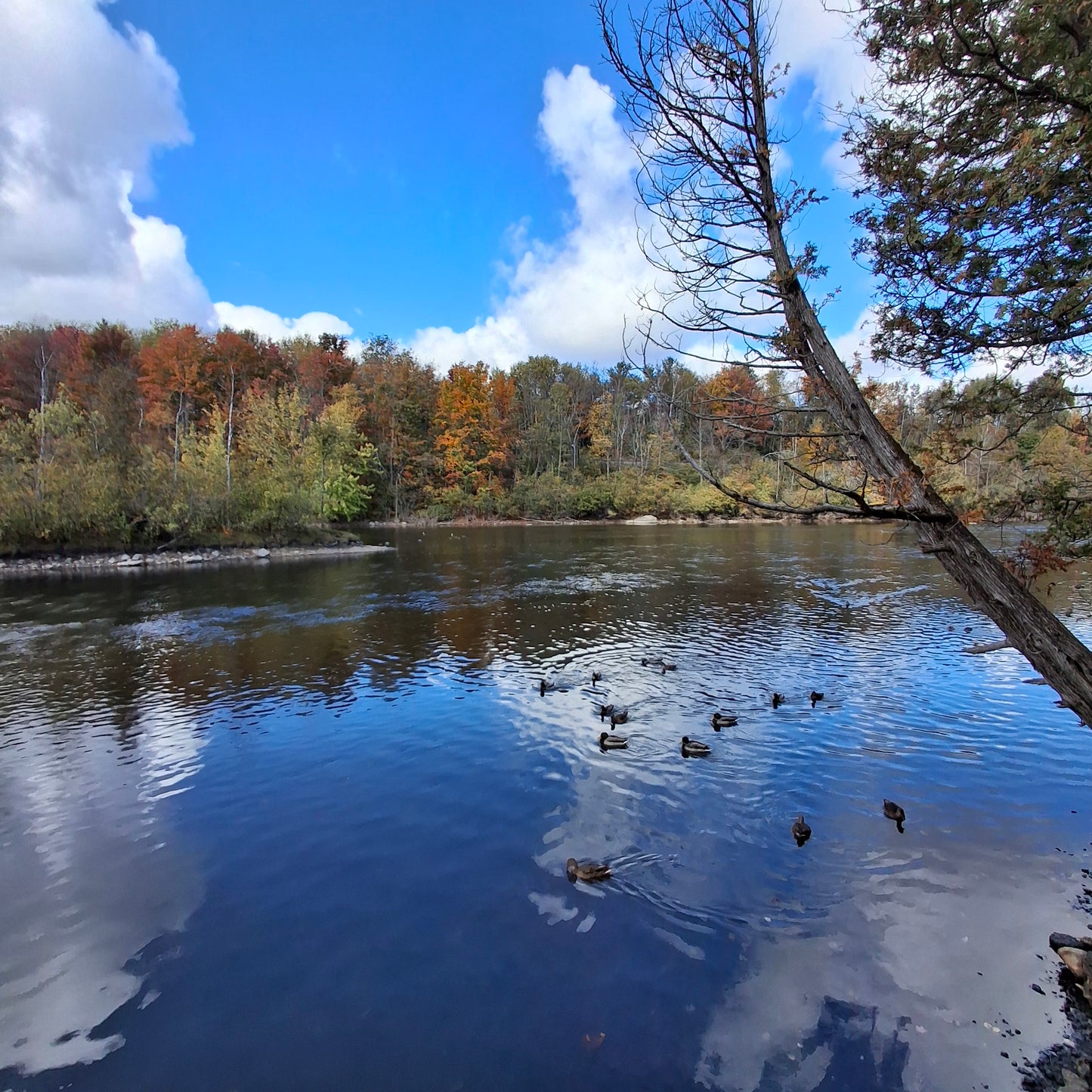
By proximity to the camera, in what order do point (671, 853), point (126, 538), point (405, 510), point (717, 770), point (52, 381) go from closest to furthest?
point (671, 853) < point (717, 770) < point (126, 538) < point (52, 381) < point (405, 510)

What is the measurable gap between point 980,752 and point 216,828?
10897 millimetres

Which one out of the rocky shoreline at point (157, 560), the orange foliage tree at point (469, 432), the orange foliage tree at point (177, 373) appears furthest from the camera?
the orange foliage tree at point (469, 432)

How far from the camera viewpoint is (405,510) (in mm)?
67688

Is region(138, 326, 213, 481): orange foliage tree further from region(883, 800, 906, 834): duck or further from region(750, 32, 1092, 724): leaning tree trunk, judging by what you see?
region(883, 800, 906, 834): duck

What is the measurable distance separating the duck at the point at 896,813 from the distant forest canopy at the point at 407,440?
3.57 metres

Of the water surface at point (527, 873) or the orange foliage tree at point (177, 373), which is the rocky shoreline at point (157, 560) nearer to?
the water surface at point (527, 873)

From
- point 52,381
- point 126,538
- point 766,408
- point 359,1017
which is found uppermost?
point 52,381

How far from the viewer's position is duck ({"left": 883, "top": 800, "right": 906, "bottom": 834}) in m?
7.21

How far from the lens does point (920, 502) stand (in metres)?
4.63

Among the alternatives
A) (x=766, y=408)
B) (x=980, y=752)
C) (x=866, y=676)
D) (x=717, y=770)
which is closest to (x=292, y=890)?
(x=717, y=770)

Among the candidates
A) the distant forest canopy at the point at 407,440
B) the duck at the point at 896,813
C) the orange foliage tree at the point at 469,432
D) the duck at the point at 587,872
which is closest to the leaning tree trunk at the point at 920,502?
the distant forest canopy at the point at 407,440

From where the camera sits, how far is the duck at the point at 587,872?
20.5 feet

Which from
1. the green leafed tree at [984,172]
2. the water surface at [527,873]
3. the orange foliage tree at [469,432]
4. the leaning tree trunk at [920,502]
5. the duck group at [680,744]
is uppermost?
the orange foliage tree at [469,432]

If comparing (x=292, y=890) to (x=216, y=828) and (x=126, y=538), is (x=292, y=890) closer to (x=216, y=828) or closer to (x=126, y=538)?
(x=216, y=828)
